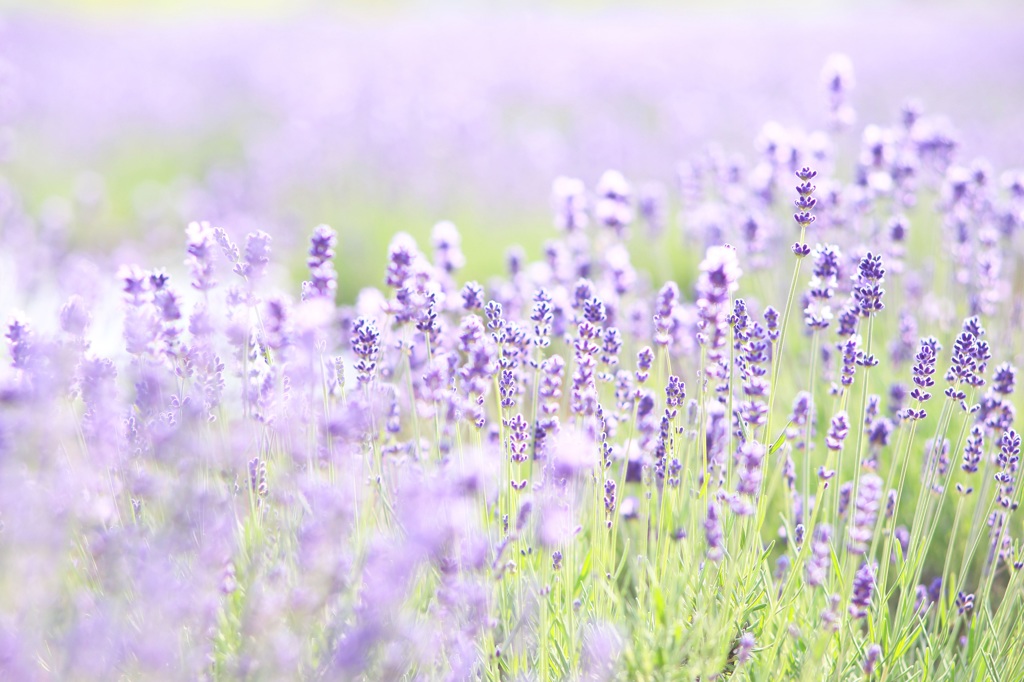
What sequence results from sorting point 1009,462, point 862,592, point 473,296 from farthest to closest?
point 473,296 → point 1009,462 → point 862,592

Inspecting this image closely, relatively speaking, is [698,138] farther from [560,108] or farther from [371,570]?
[371,570]

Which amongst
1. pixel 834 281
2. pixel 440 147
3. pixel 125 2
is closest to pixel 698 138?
pixel 440 147

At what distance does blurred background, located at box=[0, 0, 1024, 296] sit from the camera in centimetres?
703

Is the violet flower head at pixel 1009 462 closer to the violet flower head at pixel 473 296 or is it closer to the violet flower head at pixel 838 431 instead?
the violet flower head at pixel 838 431

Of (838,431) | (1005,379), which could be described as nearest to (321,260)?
(838,431)

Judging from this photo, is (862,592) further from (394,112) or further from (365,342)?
(394,112)

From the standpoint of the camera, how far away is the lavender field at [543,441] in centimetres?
163

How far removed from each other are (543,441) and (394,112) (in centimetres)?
767

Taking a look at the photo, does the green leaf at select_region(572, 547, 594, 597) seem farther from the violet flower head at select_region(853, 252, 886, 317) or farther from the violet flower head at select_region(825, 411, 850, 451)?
the violet flower head at select_region(853, 252, 886, 317)

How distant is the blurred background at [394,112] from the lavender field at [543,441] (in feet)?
1.11

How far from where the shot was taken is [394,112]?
9359mm

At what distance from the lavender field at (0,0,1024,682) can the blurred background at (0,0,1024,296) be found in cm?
34

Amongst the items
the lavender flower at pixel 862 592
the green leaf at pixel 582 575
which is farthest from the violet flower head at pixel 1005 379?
the green leaf at pixel 582 575

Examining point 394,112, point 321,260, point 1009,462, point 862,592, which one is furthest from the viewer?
point 394,112
